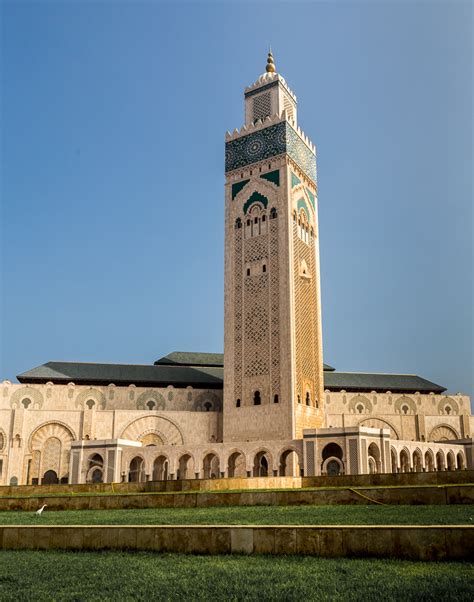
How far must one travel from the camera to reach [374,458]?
31797 mm

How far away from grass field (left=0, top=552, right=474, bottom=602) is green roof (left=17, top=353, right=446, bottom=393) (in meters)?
34.1

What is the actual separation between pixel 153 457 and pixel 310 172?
19999 millimetres

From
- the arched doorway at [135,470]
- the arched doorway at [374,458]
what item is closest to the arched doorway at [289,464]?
the arched doorway at [374,458]

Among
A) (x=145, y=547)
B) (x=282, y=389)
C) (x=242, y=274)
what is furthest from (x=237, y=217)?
(x=145, y=547)

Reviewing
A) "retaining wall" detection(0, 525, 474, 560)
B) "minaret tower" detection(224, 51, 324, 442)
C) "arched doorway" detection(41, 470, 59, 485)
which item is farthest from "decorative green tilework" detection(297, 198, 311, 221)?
"retaining wall" detection(0, 525, 474, 560)

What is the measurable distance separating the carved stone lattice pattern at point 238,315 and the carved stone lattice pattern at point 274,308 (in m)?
2.12

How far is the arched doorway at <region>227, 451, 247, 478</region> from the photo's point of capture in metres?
33.8

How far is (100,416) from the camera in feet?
124

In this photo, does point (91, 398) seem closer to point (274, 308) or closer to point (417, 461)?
point (274, 308)

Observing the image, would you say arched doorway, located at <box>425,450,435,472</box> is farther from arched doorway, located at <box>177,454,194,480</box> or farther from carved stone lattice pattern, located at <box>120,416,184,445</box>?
carved stone lattice pattern, located at <box>120,416,184,445</box>

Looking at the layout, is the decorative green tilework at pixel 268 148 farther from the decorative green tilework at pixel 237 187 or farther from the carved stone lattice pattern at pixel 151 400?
the carved stone lattice pattern at pixel 151 400

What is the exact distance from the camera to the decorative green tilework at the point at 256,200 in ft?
123

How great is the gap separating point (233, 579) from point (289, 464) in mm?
28253

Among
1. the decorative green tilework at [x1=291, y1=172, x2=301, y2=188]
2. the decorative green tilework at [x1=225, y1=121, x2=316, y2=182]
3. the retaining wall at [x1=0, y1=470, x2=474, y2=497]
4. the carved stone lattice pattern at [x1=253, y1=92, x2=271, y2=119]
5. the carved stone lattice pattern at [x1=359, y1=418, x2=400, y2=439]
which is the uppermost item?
the carved stone lattice pattern at [x1=253, y1=92, x2=271, y2=119]
